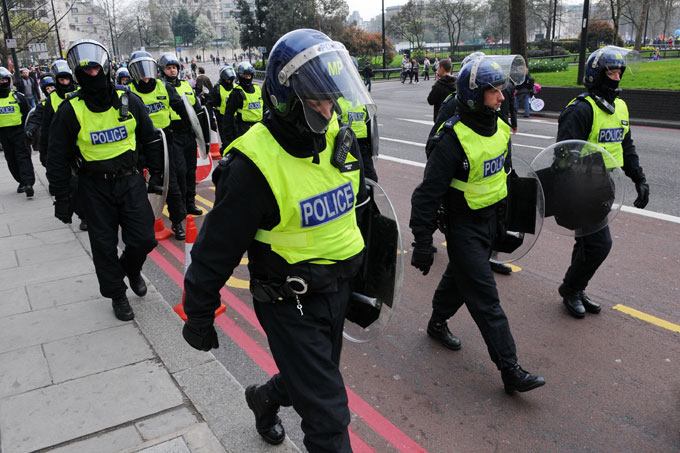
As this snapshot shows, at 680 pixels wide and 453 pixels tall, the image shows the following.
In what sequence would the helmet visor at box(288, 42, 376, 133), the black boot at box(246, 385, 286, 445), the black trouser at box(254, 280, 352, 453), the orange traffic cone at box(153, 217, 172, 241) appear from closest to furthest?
1. the helmet visor at box(288, 42, 376, 133)
2. the black trouser at box(254, 280, 352, 453)
3. the black boot at box(246, 385, 286, 445)
4. the orange traffic cone at box(153, 217, 172, 241)

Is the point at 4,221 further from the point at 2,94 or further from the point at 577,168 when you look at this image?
the point at 577,168

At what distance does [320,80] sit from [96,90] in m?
2.82

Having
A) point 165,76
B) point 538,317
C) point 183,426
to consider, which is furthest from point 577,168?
point 165,76

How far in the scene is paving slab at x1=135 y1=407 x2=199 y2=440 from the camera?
10.3 feet

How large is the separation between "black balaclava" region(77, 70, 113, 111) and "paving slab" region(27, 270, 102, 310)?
6.08 ft

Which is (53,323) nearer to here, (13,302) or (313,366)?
(13,302)

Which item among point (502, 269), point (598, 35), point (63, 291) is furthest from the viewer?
point (598, 35)

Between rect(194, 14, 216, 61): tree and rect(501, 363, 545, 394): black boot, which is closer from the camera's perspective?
rect(501, 363, 545, 394): black boot

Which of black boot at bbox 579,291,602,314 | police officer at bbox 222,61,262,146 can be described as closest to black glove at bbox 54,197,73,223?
police officer at bbox 222,61,262,146

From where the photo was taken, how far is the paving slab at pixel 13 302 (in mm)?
4973

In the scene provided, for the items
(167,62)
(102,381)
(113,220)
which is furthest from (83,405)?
(167,62)

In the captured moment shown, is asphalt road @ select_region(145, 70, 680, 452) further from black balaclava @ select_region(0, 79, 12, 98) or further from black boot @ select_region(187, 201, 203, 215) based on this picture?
black balaclava @ select_region(0, 79, 12, 98)

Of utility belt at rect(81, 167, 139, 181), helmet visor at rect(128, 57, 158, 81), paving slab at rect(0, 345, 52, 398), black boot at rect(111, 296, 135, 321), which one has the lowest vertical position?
paving slab at rect(0, 345, 52, 398)

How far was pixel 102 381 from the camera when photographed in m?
3.74
